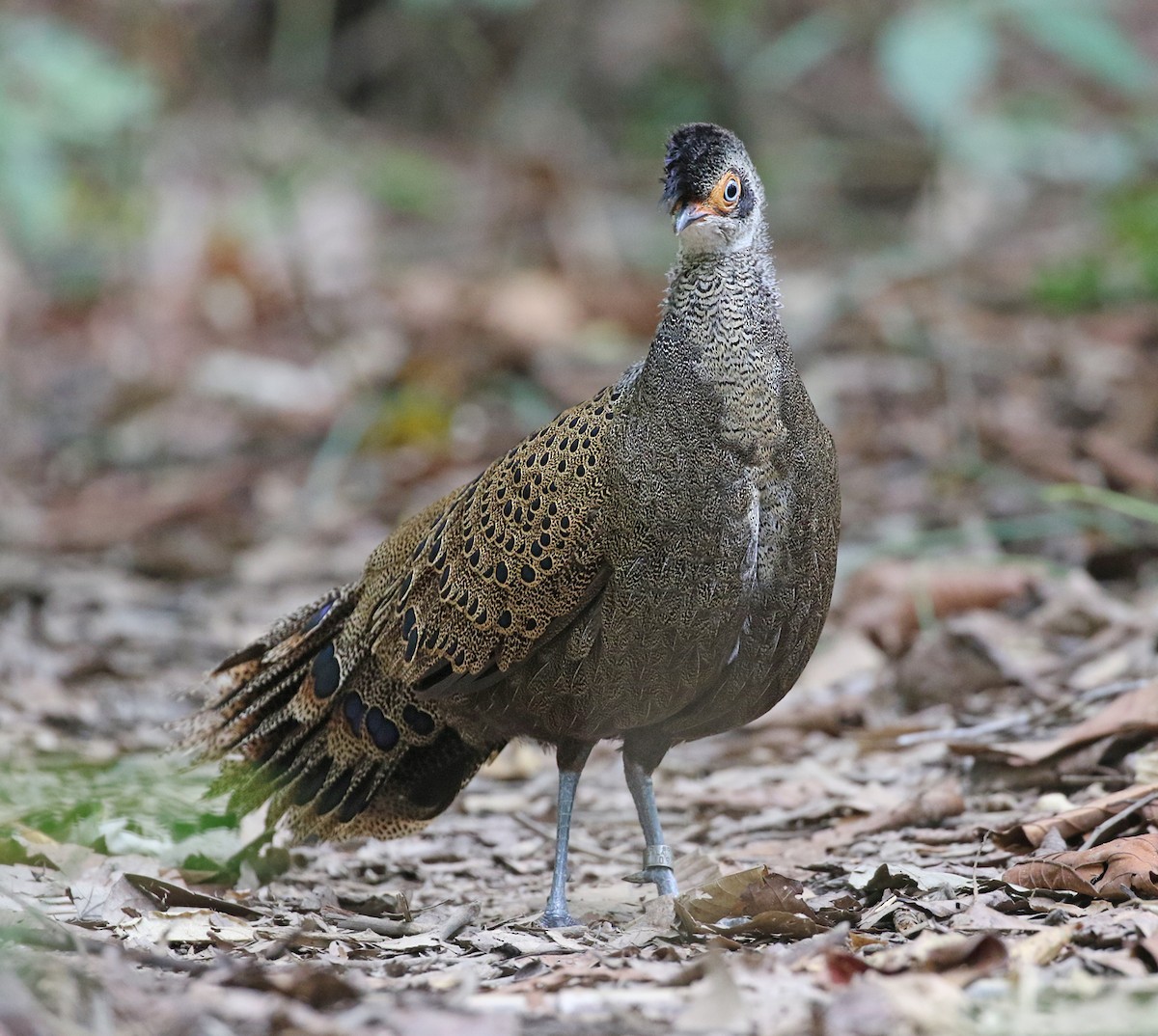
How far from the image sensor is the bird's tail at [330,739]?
5.24 m

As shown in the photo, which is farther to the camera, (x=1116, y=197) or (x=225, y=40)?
(x=225, y=40)

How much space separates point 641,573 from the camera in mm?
4527

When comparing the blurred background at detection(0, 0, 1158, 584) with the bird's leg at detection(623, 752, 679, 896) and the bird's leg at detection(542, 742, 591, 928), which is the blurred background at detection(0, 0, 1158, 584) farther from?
the bird's leg at detection(542, 742, 591, 928)

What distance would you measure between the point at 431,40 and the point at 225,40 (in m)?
2.29

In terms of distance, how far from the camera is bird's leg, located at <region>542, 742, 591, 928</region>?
185 inches

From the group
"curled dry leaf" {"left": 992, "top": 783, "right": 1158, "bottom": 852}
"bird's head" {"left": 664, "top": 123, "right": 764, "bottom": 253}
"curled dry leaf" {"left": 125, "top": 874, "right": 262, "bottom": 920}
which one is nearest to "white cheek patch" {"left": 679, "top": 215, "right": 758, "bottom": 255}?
Answer: "bird's head" {"left": 664, "top": 123, "right": 764, "bottom": 253}

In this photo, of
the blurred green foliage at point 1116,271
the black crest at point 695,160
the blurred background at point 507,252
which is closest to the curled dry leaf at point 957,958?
the black crest at point 695,160

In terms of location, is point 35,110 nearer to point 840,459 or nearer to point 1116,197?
point 840,459

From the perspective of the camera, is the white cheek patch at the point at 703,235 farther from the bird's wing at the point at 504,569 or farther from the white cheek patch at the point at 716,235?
the bird's wing at the point at 504,569

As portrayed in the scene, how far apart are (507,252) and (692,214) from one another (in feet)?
30.3

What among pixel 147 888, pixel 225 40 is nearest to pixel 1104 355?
pixel 147 888

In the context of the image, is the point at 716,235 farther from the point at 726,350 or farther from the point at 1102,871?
the point at 1102,871

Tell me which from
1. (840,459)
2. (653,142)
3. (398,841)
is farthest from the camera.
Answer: (653,142)

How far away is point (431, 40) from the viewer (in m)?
16.6
